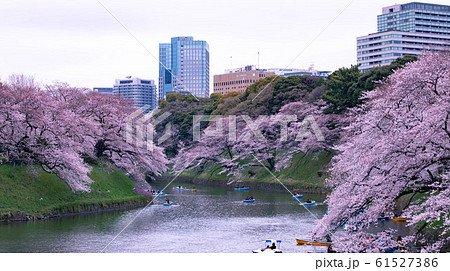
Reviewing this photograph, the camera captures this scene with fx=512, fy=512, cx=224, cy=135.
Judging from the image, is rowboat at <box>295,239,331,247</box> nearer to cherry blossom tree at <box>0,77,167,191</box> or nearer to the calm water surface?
the calm water surface

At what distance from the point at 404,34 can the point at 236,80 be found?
5281cm

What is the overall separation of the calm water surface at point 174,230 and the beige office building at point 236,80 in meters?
118

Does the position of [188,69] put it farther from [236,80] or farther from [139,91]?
[139,91]

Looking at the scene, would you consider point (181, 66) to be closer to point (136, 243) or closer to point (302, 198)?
point (302, 198)

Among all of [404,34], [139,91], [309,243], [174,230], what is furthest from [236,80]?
[309,243]

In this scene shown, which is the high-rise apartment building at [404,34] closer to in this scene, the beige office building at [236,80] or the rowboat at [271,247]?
the beige office building at [236,80]

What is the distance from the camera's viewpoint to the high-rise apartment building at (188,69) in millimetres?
141325

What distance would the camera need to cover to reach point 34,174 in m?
31.3

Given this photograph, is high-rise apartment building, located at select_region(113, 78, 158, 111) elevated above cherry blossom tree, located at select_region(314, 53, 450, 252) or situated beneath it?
elevated above

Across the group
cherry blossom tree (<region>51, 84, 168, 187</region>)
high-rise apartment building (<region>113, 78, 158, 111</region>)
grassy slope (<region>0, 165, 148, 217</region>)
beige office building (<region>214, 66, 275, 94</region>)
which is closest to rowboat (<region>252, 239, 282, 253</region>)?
grassy slope (<region>0, 165, 148, 217</region>)

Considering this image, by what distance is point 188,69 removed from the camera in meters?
152

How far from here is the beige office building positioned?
156 meters

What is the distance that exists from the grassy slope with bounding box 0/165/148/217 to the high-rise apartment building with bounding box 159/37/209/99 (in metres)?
99.4

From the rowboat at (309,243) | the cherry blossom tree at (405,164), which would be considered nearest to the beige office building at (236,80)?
the rowboat at (309,243)
